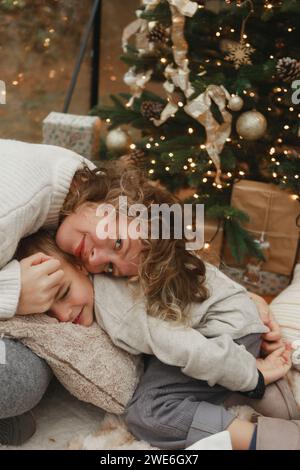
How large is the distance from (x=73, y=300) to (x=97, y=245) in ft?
0.46

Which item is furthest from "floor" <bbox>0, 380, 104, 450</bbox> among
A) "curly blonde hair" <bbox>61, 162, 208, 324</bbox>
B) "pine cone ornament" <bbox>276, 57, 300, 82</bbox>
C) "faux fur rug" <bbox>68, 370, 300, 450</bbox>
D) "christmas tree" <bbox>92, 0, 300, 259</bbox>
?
"pine cone ornament" <bbox>276, 57, 300, 82</bbox>

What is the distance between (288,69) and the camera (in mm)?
1685

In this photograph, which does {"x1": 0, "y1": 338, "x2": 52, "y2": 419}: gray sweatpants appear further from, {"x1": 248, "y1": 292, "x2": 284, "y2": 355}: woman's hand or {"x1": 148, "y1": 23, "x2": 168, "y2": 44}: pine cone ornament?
{"x1": 148, "y1": 23, "x2": 168, "y2": 44}: pine cone ornament

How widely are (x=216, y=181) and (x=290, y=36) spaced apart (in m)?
0.55

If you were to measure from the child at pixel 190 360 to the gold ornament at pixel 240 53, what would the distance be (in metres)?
0.85

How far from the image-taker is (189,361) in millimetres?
1112

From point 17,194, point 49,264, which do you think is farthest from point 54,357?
point 17,194

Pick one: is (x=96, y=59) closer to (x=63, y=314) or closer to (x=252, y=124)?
(x=252, y=124)

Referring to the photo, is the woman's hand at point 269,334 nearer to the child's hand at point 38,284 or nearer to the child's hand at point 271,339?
the child's hand at point 271,339

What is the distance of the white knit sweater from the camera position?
3.61 feet

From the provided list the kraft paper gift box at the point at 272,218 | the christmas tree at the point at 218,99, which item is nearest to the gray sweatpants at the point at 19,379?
the christmas tree at the point at 218,99

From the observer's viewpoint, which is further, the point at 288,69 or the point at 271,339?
the point at 288,69

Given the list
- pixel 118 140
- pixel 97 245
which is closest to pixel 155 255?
pixel 97 245

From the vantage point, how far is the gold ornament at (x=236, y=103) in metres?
1.73
